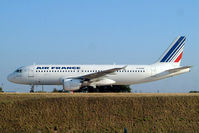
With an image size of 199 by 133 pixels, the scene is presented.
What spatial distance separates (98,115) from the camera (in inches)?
805

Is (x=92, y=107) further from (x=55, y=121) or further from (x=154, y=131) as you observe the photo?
(x=154, y=131)

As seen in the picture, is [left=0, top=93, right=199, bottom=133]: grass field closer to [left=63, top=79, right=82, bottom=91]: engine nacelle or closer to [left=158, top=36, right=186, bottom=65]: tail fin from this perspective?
[left=63, top=79, right=82, bottom=91]: engine nacelle

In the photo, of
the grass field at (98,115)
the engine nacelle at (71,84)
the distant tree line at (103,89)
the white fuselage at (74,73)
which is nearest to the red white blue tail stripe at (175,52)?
the white fuselage at (74,73)

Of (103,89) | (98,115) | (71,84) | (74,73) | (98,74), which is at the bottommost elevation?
(98,115)

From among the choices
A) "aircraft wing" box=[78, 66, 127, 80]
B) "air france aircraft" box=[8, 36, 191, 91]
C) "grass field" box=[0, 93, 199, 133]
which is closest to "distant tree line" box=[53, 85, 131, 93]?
"air france aircraft" box=[8, 36, 191, 91]

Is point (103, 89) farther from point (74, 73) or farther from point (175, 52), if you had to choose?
point (175, 52)

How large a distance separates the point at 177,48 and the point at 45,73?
1697 centimetres

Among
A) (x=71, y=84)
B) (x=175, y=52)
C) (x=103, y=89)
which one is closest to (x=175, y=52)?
(x=175, y=52)

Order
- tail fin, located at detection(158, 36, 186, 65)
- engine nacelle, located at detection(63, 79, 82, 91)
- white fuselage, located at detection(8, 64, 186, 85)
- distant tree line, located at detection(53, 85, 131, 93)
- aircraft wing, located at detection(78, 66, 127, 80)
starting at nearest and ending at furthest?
engine nacelle, located at detection(63, 79, 82, 91) → aircraft wing, located at detection(78, 66, 127, 80) → white fuselage, located at detection(8, 64, 186, 85) → distant tree line, located at detection(53, 85, 131, 93) → tail fin, located at detection(158, 36, 186, 65)

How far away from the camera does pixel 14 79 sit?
40812mm

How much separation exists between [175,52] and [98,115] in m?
25.5

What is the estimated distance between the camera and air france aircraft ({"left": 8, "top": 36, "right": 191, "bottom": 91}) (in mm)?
39341

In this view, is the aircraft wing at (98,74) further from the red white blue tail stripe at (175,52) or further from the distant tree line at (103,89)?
the red white blue tail stripe at (175,52)

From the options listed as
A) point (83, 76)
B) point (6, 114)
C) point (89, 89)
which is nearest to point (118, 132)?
point (6, 114)
